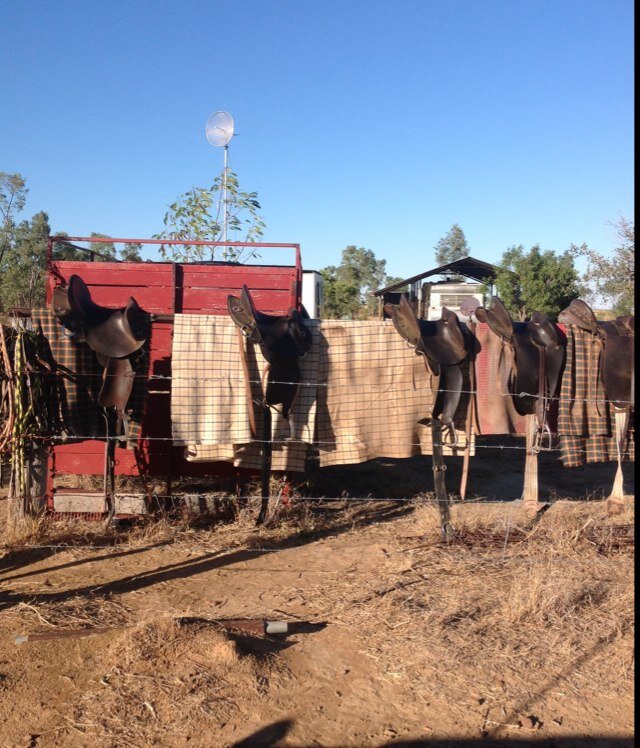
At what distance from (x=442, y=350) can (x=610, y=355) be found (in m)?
1.48

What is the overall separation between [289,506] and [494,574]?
7.80 feet

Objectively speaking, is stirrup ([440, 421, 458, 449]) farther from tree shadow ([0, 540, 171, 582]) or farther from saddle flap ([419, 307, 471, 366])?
tree shadow ([0, 540, 171, 582])

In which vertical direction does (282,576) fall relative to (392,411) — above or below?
below

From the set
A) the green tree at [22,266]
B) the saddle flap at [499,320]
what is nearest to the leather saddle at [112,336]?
the saddle flap at [499,320]

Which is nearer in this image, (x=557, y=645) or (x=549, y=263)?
(x=557, y=645)

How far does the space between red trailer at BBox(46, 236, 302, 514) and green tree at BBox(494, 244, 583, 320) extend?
16035 mm

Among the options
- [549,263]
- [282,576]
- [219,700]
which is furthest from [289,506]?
[549,263]

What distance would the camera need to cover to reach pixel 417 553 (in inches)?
222

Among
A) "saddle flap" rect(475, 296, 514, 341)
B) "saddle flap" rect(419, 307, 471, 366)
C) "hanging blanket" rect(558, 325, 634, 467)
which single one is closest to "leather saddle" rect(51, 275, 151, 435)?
"saddle flap" rect(419, 307, 471, 366)

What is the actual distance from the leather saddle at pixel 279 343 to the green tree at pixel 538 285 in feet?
56.2

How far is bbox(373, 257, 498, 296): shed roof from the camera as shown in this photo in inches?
906

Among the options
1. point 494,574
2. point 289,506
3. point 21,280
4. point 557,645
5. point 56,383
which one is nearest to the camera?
point 557,645

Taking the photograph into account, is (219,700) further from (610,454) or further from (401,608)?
(610,454)

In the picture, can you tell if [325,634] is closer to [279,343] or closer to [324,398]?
[324,398]
